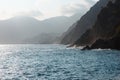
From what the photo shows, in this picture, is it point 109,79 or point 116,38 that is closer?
point 109,79

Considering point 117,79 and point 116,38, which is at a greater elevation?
point 116,38

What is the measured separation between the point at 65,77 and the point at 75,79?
3.93 meters

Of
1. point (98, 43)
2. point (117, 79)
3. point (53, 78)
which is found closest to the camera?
point (117, 79)

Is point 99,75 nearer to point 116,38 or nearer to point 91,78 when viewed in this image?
point 91,78

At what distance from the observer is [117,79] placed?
62156mm

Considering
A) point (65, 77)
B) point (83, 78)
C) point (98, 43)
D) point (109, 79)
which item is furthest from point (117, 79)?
point (98, 43)

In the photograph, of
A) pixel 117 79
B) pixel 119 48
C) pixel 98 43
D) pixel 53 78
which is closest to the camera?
pixel 117 79

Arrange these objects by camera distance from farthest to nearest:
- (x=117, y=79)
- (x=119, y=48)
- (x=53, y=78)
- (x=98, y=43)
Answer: (x=98, y=43), (x=119, y=48), (x=53, y=78), (x=117, y=79)

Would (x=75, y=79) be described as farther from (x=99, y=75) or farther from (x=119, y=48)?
(x=119, y=48)

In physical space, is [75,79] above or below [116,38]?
below

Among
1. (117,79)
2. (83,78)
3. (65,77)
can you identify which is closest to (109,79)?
(117,79)

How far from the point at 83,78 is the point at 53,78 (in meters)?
6.17

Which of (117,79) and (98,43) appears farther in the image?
(98,43)

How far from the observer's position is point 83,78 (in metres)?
65.3
